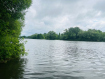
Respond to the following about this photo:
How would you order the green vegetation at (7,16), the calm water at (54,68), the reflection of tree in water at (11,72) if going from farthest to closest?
the green vegetation at (7,16) < the calm water at (54,68) < the reflection of tree in water at (11,72)

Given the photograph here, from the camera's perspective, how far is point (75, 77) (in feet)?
34.1

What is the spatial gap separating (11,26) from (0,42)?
5481 millimetres

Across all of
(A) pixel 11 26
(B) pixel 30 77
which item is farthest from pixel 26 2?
(B) pixel 30 77

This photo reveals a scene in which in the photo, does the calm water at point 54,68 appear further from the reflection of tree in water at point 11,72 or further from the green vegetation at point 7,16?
the green vegetation at point 7,16

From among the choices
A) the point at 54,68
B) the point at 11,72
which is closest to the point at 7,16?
the point at 11,72

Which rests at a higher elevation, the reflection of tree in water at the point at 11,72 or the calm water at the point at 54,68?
the reflection of tree in water at the point at 11,72

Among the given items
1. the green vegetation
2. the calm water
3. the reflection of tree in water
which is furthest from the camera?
the green vegetation

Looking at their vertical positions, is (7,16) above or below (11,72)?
above

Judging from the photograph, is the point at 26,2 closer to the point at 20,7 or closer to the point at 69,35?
the point at 20,7

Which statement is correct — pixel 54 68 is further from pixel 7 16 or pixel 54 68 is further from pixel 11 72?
pixel 7 16

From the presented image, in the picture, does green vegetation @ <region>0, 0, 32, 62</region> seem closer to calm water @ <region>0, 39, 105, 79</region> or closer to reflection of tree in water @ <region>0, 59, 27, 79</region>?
calm water @ <region>0, 39, 105, 79</region>

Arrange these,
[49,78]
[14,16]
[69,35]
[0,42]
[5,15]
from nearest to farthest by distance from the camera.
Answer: [49,78], [0,42], [5,15], [14,16], [69,35]

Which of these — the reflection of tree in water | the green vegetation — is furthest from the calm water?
the green vegetation

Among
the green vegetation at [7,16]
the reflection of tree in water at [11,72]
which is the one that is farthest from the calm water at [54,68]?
the green vegetation at [7,16]
